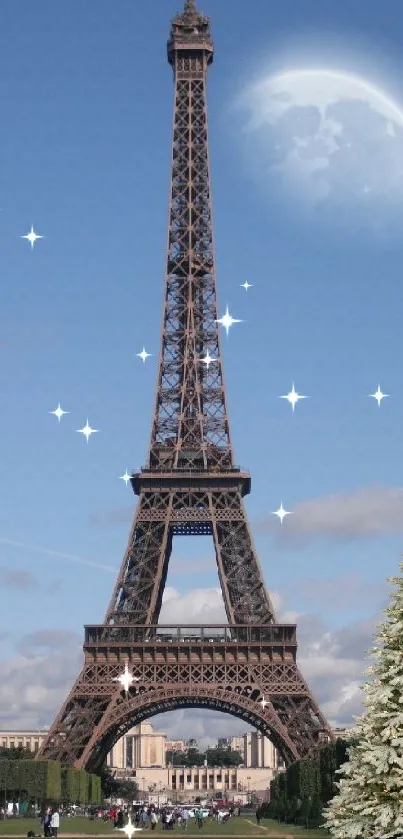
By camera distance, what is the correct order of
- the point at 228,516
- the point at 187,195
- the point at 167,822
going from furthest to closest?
1. the point at 187,195
2. the point at 228,516
3. the point at 167,822

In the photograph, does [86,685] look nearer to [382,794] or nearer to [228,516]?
[228,516]

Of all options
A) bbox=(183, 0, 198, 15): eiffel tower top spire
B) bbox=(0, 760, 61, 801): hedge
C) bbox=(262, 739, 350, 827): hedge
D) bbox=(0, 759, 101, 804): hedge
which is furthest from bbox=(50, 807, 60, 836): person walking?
bbox=(183, 0, 198, 15): eiffel tower top spire

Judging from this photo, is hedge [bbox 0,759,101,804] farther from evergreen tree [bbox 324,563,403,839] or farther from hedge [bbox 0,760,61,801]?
evergreen tree [bbox 324,563,403,839]

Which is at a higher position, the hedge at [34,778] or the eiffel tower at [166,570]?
the eiffel tower at [166,570]

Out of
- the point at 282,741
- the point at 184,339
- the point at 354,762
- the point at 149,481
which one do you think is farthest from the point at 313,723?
the point at 354,762

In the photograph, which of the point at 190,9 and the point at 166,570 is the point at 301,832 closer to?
the point at 166,570

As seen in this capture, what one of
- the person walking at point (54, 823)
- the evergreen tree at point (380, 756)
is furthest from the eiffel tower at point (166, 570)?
the evergreen tree at point (380, 756)

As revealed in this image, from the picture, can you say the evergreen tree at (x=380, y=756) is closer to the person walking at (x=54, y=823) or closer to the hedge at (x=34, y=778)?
the person walking at (x=54, y=823)
